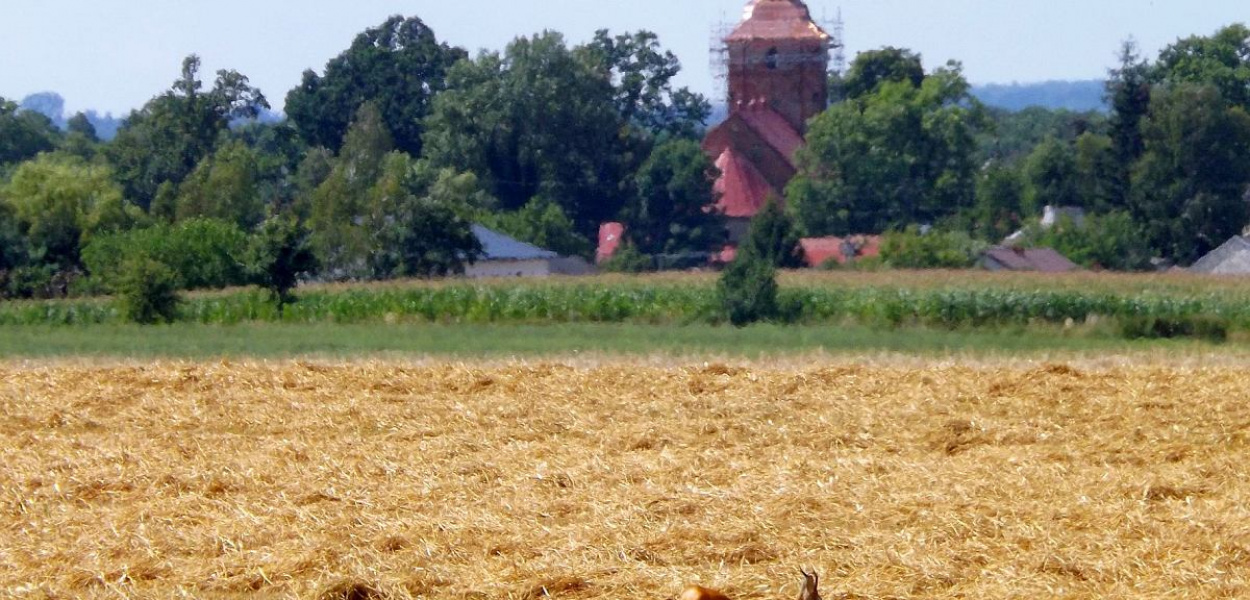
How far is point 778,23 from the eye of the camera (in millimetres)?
79500

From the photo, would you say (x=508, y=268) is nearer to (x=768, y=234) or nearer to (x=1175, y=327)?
(x=768, y=234)

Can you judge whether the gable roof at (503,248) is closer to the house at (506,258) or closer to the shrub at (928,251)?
the house at (506,258)

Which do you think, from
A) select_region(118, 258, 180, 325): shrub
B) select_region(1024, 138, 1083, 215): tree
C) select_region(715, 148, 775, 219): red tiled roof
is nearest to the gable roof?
select_region(715, 148, 775, 219): red tiled roof

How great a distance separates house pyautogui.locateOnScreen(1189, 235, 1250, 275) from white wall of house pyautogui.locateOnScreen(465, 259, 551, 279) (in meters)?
20.5

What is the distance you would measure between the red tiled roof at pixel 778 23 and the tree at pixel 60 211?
36.0 m

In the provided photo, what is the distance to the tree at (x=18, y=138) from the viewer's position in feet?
302

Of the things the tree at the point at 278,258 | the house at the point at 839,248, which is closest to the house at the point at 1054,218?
the house at the point at 839,248

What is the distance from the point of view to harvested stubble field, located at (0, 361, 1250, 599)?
7.92 m

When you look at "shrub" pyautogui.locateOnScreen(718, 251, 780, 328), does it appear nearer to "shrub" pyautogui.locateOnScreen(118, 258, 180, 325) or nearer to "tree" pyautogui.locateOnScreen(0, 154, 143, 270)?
"shrub" pyautogui.locateOnScreen(118, 258, 180, 325)

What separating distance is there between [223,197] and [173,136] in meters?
19.7

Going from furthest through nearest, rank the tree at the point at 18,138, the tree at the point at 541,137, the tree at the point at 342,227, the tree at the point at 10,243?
the tree at the point at 18,138 → the tree at the point at 541,137 → the tree at the point at 342,227 → the tree at the point at 10,243

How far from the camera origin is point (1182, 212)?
6406 centimetres

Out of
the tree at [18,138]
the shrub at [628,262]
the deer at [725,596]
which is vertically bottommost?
the shrub at [628,262]

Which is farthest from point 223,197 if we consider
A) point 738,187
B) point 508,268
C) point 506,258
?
point 738,187
